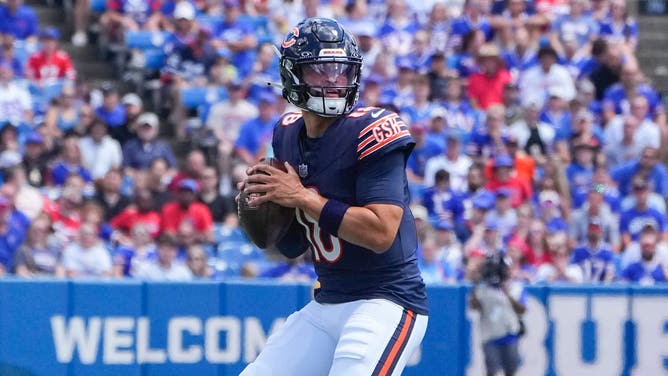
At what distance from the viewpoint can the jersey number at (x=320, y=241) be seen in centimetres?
476

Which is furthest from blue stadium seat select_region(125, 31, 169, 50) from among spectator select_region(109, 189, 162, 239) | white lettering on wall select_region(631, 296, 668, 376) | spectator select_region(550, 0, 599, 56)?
white lettering on wall select_region(631, 296, 668, 376)

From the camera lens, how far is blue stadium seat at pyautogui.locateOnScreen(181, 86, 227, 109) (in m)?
11.9

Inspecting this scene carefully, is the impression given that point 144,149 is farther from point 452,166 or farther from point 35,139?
point 452,166

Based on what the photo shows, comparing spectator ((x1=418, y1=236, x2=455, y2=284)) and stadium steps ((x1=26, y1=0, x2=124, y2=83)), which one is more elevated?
stadium steps ((x1=26, y1=0, x2=124, y2=83))

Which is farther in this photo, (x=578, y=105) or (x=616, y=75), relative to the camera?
(x=616, y=75)

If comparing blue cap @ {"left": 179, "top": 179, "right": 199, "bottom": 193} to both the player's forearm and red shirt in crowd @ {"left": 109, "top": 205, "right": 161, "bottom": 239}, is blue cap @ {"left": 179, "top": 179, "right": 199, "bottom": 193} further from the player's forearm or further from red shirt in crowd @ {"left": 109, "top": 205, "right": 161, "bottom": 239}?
the player's forearm

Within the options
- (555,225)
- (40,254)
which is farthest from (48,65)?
(555,225)

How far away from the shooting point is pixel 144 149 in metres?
11.3

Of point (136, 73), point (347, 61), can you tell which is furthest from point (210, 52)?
point (347, 61)

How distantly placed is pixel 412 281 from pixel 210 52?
7609mm

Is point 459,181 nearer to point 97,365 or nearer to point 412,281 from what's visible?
point 97,365

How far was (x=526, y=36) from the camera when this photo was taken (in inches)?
522

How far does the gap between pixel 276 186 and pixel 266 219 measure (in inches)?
9.4

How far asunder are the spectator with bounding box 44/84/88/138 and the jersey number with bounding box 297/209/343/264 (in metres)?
6.68
